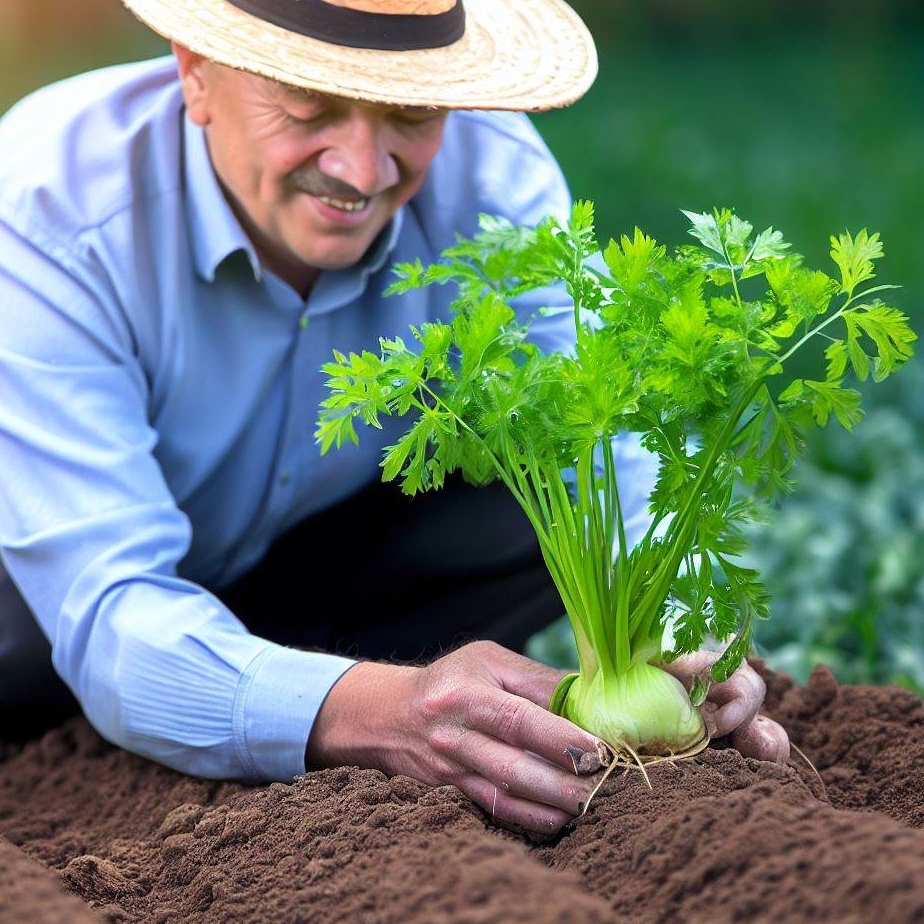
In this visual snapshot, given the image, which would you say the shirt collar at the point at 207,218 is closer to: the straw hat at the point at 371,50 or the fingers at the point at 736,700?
the straw hat at the point at 371,50

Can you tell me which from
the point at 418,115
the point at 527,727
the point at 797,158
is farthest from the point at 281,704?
the point at 797,158

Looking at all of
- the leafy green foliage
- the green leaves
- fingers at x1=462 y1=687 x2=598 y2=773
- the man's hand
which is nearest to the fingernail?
fingers at x1=462 y1=687 x2=598 y2=773

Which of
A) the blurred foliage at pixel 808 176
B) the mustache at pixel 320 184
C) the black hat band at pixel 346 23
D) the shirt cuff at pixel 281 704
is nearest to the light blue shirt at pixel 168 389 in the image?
the shirt cuff at pixel 281 704

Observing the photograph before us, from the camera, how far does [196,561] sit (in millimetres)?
3531

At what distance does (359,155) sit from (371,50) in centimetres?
22

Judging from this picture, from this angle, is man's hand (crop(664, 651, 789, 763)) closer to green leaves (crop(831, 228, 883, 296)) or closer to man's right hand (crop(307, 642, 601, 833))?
man's right hand (crop(307, 642, 601, 833))

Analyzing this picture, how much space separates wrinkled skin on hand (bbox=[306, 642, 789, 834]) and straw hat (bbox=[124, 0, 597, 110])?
1.08 meters

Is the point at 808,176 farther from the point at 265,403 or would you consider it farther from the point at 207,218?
the point at 207,218

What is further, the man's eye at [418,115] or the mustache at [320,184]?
the mustache at [320,184]

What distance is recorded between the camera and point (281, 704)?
2.57 meters

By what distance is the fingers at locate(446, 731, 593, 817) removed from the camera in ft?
7.34

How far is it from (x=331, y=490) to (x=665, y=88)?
5.85 meters

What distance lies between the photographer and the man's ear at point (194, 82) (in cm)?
290

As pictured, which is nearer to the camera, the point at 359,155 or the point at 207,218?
the point at 359,155
